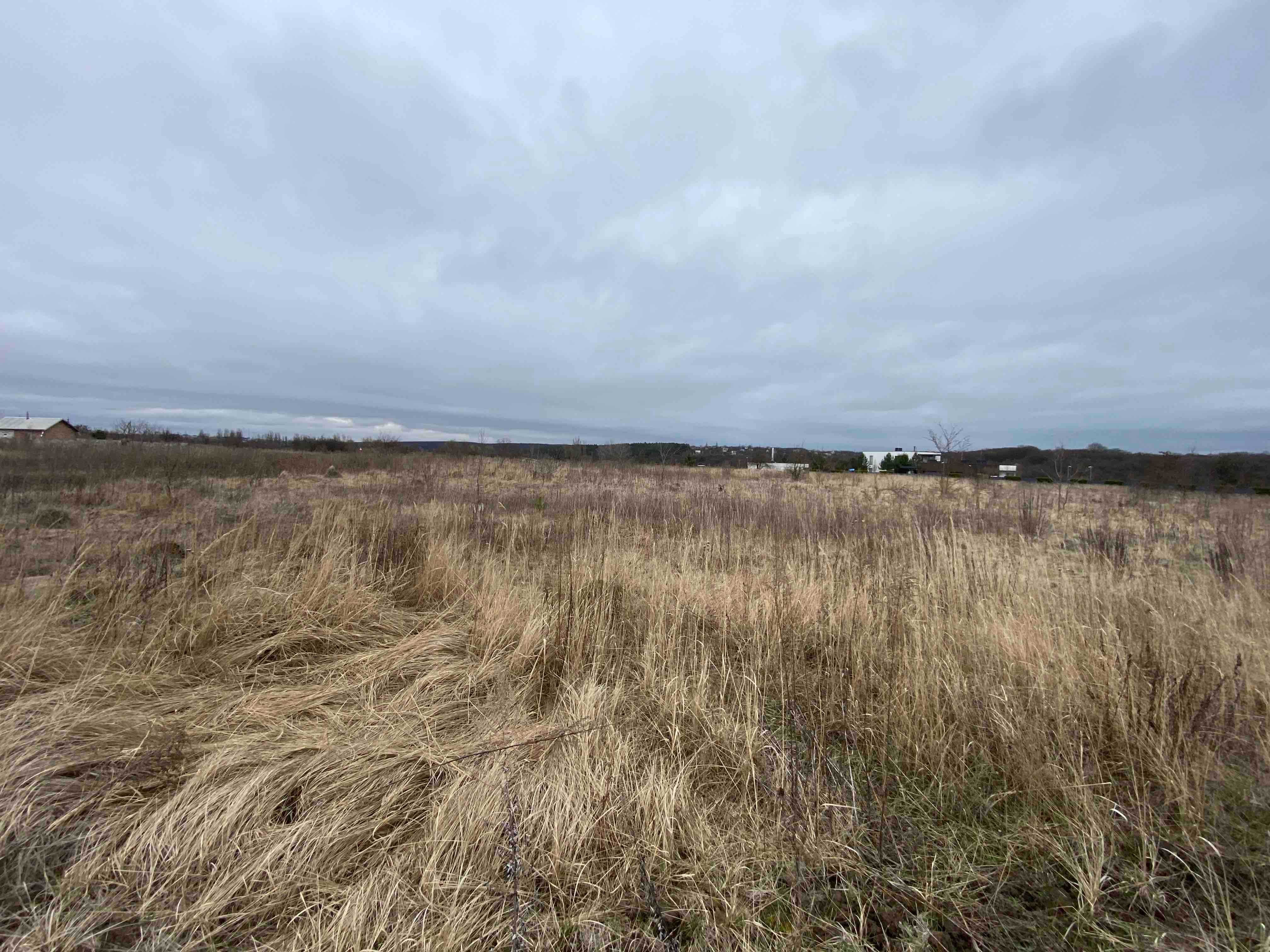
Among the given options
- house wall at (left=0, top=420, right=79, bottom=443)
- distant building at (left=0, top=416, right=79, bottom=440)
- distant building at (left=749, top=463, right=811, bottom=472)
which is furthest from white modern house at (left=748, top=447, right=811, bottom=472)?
distant building at (left=0, top=416, right=79, bottom=440)

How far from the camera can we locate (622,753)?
2.25m

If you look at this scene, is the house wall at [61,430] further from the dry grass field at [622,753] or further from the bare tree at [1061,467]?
the bare tree at [1061,467]

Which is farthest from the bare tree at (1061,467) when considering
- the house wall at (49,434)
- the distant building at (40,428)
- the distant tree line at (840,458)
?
the distant building at (40,428)

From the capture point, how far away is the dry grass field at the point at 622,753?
1.58 meters

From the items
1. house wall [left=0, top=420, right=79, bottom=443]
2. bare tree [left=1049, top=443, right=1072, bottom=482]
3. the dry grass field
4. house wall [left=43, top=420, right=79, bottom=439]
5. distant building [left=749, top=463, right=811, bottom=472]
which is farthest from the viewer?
house wall [left=43, top=420, right=79, bottom=439]

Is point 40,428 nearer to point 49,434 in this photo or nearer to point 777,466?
point 49,434

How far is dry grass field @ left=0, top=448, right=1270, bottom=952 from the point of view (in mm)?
1584

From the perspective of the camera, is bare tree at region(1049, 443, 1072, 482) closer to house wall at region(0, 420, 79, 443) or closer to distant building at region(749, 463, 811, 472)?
distant building at region(749, 463, 811, 472)

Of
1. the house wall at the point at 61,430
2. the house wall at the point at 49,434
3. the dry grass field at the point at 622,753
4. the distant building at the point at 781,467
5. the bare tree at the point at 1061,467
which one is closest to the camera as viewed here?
the dry grass field at the point at 622,753

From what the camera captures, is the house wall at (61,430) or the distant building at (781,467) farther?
the house wall at (61,430)

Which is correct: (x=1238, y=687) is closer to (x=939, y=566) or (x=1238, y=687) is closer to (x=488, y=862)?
(x=939, y=566)

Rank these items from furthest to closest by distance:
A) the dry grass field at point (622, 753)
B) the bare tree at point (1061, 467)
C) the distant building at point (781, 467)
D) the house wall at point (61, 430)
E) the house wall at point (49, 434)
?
the house wall at point (61, 430) → the house wall at point (49, 434) → the distant building at point (781, 467) → the bare tree at point (1061, 467) → the dry grass field at point (622, 753)

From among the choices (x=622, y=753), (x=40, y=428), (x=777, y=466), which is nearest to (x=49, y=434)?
(x=40, y=428)

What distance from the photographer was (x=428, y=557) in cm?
507
